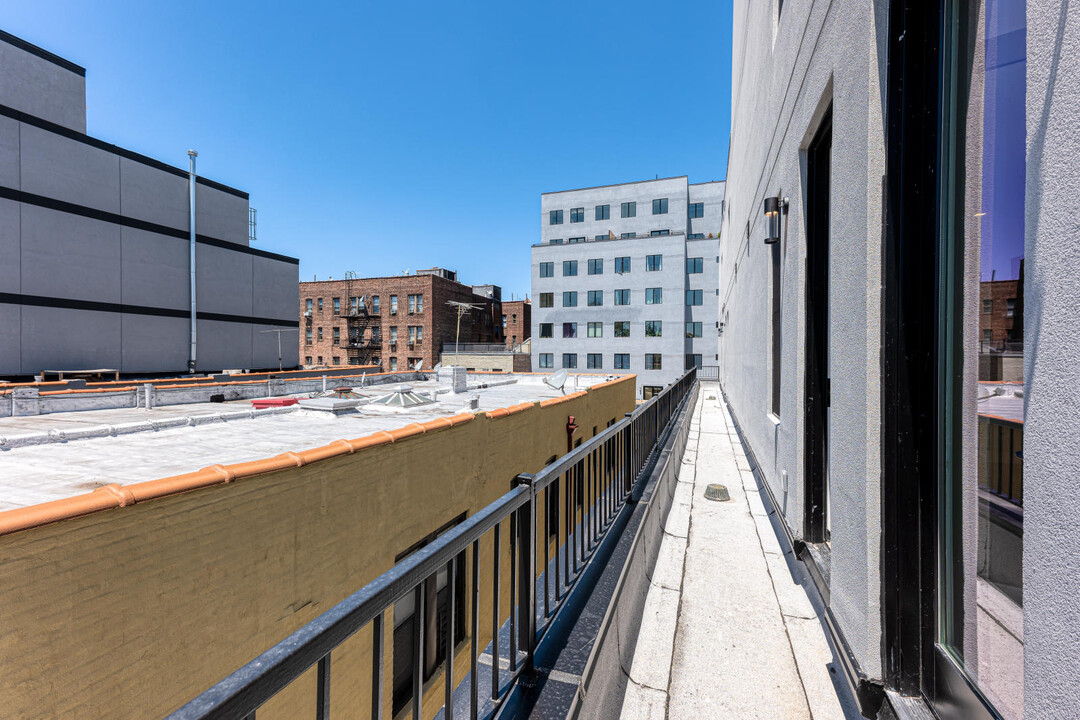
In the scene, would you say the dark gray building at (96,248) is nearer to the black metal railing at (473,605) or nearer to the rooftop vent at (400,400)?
the rooftop vent at (400,400)

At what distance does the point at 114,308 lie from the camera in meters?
21.5

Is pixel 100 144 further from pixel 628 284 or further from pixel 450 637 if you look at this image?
pixel 628 284

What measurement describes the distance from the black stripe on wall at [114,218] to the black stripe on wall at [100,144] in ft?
10.5

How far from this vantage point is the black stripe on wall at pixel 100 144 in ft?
60.8

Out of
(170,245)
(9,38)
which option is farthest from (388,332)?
(9,38)

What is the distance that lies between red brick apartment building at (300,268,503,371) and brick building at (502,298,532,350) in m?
7.68

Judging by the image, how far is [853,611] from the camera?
2.70 meters

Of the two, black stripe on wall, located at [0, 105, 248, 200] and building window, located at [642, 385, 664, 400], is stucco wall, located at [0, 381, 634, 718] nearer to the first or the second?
black stripe on wall, located at [0, 105, 248, 200]

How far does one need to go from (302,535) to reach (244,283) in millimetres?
28803

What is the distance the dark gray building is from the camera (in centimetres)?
1845

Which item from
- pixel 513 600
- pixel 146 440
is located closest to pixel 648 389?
pixel 146 440

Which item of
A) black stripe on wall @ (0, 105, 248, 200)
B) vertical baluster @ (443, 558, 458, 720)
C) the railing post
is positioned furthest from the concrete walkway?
black stripe on wall @ (0, 105, 248, 200)

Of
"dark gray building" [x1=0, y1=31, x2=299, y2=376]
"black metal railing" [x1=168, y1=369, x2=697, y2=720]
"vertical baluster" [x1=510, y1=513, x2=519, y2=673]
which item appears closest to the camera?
"black metal railing" [x1=168, y1=369, x2=697, y2=720]

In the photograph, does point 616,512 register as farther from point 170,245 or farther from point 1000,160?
point 170,245
